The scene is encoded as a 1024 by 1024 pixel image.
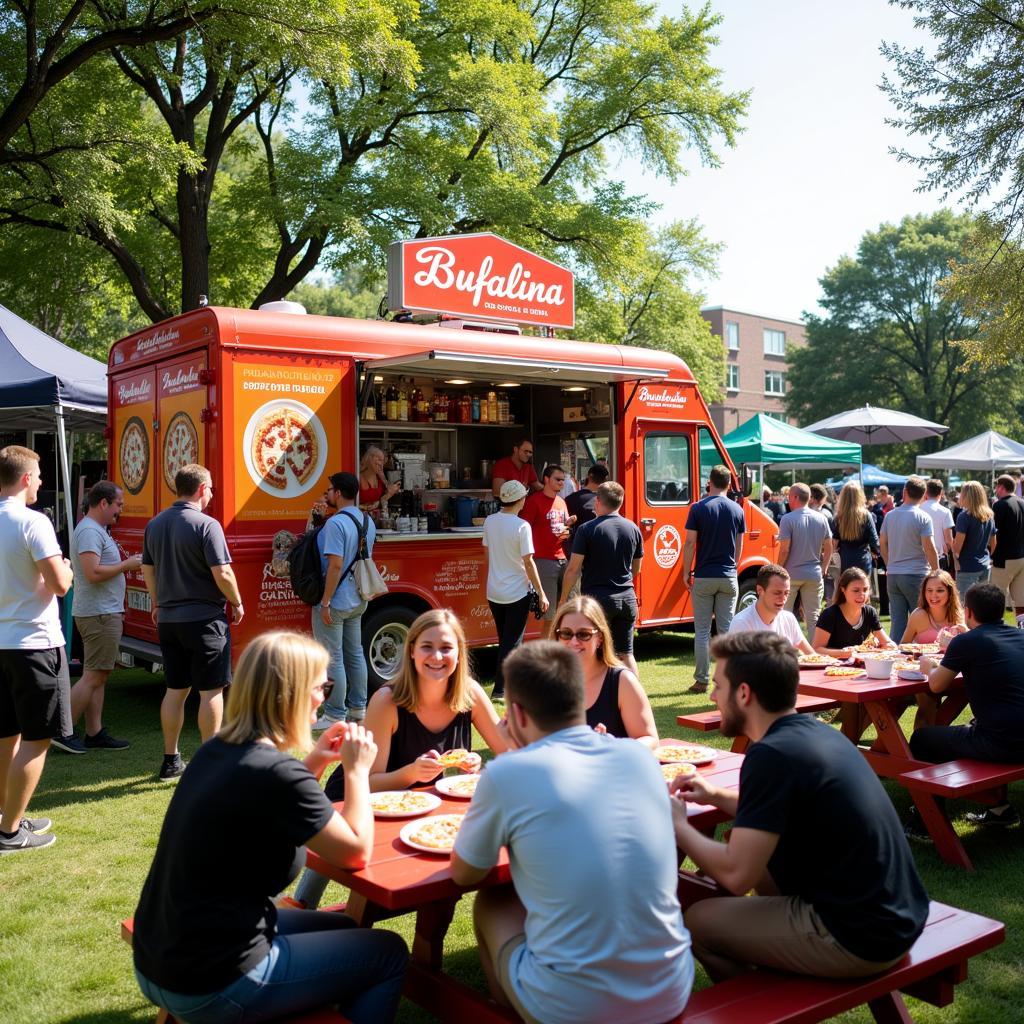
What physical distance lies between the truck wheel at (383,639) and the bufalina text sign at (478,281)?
2807mm

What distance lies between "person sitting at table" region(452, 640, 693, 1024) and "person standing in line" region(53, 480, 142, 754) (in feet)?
17.2

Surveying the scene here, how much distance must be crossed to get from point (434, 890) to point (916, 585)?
25.4 ft

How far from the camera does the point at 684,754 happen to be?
3.98 m

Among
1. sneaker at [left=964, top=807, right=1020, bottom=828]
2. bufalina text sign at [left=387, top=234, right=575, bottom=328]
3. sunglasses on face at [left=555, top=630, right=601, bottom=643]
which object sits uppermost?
bufalina text sign at [left=387, top=234, right=575, bottom=328]

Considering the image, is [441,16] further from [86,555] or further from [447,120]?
[86,555]

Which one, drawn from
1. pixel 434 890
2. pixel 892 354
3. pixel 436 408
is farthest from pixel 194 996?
pixel 892 354

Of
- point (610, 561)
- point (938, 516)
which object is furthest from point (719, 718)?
point (938, 516)

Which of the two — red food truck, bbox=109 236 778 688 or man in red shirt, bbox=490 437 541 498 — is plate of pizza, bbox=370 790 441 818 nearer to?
red food truck, bbox=109 236 778 688


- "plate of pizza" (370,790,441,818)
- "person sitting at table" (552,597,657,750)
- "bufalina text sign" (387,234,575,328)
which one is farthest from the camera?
"bufalina text sign" (387,234,575,328)

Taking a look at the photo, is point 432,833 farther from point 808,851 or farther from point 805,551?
point 805,551

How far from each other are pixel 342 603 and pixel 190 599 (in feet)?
4.61

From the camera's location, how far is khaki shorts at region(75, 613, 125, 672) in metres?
7.01

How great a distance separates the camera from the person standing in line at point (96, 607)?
698 cm

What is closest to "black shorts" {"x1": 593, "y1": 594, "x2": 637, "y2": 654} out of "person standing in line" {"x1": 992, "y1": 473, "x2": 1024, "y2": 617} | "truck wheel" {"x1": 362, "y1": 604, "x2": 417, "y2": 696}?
"truck wheel" {"x1": 362, "y1": 604, "x2": 417, "y2": 696}
